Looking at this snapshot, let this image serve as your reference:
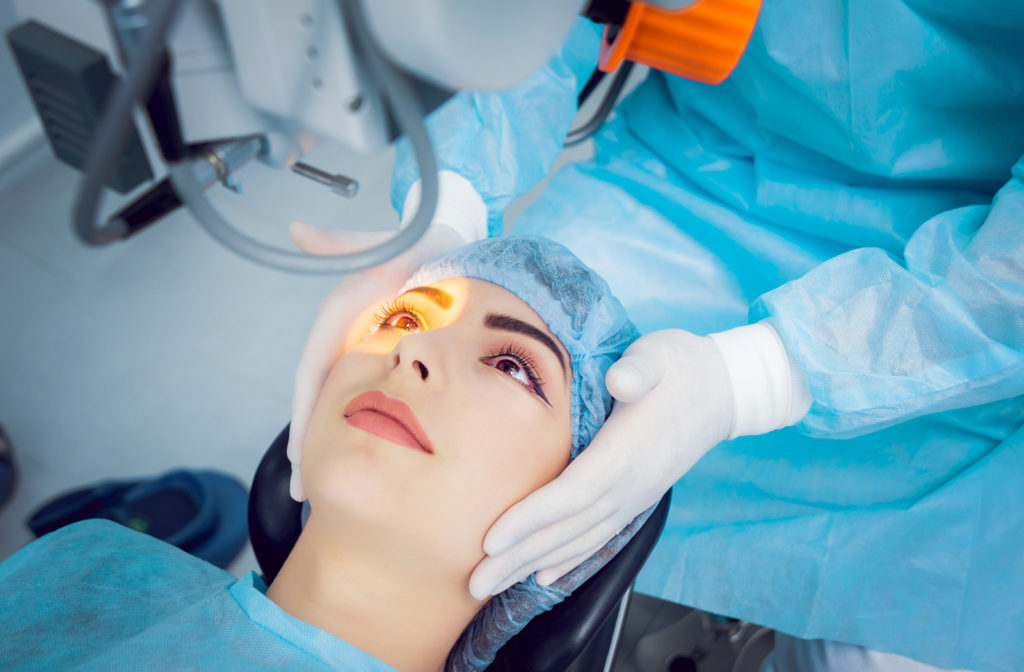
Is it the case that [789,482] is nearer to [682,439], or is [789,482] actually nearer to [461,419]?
[682,439]

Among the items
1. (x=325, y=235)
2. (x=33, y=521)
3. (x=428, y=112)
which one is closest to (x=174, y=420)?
(x=33, y=521)

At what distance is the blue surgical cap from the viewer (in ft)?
3.40

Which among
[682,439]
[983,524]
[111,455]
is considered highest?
[682,439]

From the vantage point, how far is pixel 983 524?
43.9 inches

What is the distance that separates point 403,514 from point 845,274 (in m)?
0.71

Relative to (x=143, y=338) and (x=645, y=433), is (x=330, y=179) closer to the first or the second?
(x=645, y=433)

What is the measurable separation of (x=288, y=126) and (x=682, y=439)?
654 millimetres

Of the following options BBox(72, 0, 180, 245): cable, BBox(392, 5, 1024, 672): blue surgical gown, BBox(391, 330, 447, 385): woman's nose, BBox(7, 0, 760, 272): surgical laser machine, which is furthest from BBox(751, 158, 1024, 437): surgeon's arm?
BBox(72, 0, 180, 245): cable

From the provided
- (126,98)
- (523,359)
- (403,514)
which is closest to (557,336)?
(523,359)

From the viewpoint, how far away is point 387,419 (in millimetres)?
956

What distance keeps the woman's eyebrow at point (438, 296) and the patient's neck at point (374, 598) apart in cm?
33

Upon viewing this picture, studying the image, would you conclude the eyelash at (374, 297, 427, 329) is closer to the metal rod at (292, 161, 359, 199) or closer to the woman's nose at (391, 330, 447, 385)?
the woman's nose at (391, 330, 447, 385)

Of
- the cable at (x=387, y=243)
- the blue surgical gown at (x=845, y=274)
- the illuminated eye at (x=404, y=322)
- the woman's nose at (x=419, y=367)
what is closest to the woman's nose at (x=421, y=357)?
the woman's nose at (x=419, y=367)

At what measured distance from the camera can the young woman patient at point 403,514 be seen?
93cm
